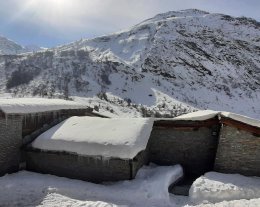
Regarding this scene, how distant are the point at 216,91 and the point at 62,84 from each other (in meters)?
19.0

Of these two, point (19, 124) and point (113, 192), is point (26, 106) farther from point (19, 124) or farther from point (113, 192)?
point (113, 192)

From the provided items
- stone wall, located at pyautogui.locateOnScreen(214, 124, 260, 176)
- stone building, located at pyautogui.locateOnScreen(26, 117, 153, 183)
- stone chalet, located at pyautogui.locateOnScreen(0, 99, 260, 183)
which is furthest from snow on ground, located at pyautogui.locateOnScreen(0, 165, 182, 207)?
stone wall, located at pyautogui.locateOnScreen(214, 124, 260, 176)

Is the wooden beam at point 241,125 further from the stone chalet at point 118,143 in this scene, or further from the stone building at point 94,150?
the stone building at point 94,150

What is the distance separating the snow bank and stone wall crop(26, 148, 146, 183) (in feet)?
7.70

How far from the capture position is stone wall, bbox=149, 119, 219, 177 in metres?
15.1

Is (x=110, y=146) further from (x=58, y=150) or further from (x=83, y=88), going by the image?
(x=83, y=88)

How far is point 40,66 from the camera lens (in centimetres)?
4434

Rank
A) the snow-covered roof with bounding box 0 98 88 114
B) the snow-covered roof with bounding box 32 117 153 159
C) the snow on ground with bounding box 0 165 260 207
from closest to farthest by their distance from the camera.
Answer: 1. the snow on ground with bounding box 0 165 260 207
2. the snow-covered roof with bounding box 32 117 153 159
3. the snow-covered roof with bounding box 0 98 88 114

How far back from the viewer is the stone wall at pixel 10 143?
1420 centimetres

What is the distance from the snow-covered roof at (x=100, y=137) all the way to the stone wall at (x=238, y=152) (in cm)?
287

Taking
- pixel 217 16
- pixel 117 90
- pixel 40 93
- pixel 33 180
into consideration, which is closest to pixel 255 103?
pixel 117 90

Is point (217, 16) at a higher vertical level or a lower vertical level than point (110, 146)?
higher

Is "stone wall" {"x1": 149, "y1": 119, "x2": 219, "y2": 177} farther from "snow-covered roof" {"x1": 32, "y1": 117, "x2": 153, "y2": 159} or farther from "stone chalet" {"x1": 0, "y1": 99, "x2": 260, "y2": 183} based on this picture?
"snow-covered roof" {"x1": 32, "y1": 117, "x2": 153, "y2": 159}

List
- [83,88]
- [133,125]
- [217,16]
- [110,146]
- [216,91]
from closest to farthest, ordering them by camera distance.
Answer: [110,146] < [133,125] < [83,88] < [216,91] < [217,16]
